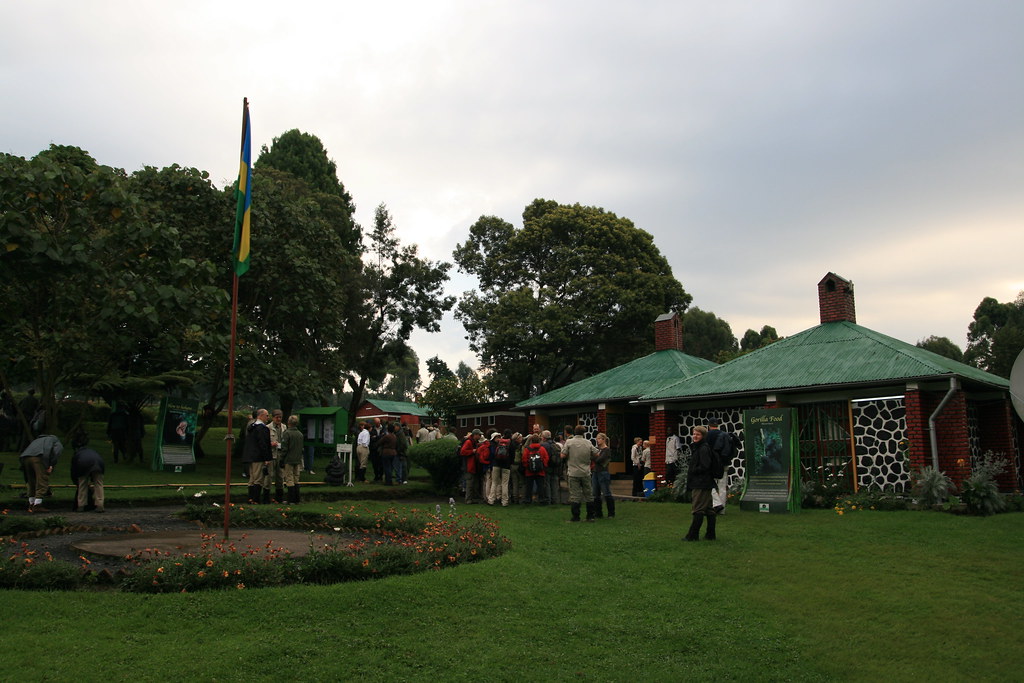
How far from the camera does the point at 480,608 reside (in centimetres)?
739

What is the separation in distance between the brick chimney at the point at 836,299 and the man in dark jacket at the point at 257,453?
1577 cm

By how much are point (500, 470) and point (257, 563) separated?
33.3 ft

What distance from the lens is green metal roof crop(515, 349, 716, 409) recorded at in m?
25.3

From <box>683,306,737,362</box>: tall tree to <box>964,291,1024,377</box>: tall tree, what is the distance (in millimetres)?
18387

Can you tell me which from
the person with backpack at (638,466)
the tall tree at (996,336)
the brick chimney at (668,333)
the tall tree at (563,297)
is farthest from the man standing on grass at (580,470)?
the tall tree at (996,336)

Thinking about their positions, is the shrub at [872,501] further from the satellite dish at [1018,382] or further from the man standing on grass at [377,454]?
the man standing on grass at [377,454]

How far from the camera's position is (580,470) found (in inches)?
563

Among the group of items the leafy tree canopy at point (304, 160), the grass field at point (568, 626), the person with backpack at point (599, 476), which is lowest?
the grass field at point (568, 626)

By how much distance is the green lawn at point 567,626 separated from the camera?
19.2 ft

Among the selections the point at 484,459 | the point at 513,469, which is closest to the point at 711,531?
the point at 484,459

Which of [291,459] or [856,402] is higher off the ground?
[856,402]

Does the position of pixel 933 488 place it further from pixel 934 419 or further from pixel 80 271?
pixel 80 271

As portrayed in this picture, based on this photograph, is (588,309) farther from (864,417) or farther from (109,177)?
(109,177)

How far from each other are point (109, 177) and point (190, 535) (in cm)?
741
